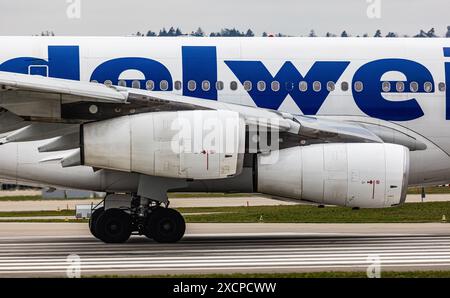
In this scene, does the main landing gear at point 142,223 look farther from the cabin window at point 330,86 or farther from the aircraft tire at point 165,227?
the cabin window at point 330,86

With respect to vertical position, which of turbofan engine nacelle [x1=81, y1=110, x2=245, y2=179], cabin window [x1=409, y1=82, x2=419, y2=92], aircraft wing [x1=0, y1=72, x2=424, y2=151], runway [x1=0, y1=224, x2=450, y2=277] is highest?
cabin window [x1=409, y1=82, x2=419, y2=92]

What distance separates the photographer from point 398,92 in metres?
30.0

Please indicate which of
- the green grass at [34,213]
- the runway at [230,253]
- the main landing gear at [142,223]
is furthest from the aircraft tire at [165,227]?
the green grass at [34,213]

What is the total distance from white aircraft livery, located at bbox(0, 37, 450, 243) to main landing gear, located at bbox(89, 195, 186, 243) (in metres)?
0.03

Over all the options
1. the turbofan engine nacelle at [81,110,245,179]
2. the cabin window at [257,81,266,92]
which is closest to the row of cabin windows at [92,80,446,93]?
the cabin window at [257,81,266,92]

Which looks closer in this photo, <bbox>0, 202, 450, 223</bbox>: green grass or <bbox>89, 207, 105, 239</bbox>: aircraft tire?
<bbox>89, 207, 105, 239</bbox>: aircraft tire

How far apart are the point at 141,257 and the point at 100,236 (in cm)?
365

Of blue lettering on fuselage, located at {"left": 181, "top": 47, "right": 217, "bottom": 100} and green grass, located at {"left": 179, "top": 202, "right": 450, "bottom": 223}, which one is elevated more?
blue lettering on fuselage, located at {"left": 181, "top": 47, "right": 217, "bottom": 100}

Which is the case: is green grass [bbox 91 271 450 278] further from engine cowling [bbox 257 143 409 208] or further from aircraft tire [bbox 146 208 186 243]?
aircraft tire [bbox 146 208 186 243]

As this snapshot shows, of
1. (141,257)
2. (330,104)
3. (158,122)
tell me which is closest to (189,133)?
(158,122)

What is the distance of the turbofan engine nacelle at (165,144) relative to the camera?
2595 centimetres

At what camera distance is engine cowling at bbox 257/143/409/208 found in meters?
26.8

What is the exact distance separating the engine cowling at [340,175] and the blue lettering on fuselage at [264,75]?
277cm

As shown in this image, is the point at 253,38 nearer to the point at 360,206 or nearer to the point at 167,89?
the point at 167,89
